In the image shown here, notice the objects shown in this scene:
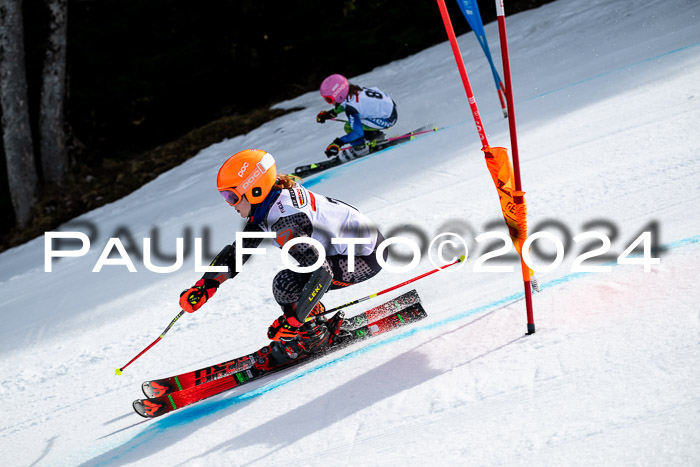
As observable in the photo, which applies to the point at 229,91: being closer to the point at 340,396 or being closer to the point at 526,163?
the point at 526,163

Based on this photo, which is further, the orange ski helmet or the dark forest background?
the dark forest background

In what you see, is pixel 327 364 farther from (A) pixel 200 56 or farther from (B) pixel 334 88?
(A) pixel 200 56

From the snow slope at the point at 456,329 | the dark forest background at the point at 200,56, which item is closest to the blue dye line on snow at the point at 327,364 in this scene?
the snow slope at the point at 456,329

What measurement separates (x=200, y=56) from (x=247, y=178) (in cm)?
1189

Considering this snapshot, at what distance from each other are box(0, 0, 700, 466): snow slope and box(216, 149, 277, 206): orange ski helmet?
1.13m

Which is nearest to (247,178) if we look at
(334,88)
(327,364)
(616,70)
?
(327,364)

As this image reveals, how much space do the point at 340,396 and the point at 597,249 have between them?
6.96ft

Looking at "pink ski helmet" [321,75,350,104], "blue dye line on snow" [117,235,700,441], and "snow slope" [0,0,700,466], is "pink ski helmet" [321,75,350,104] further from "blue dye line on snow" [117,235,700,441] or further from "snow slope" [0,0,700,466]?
"blue dye line on snow" [117,235,700,441]

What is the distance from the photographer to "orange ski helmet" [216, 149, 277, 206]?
367cm

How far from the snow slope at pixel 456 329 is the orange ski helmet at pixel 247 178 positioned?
1132mm

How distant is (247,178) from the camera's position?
3662mm

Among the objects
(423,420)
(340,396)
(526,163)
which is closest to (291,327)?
(340,396)

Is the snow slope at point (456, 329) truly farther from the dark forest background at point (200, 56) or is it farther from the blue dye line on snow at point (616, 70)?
the dark forest background at point (200, 56)

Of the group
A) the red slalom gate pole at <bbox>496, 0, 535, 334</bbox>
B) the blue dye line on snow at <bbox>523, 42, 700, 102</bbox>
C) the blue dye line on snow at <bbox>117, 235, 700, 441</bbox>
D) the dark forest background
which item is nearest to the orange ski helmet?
the blue dye line on snow at <bbox>117, 235, 700, 441</bbox>
